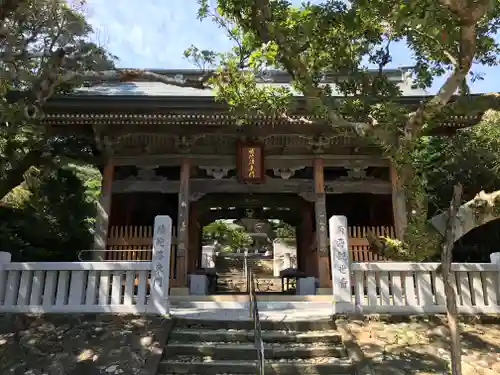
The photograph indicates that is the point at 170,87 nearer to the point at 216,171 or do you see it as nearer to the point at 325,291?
the point at 216,171

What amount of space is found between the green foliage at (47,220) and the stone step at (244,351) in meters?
6.30

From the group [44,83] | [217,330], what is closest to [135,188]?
[44,83]

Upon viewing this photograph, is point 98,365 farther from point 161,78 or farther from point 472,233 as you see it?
point 472,233

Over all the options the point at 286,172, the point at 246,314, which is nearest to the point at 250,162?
the point at 286,172

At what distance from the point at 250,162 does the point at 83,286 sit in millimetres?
5394

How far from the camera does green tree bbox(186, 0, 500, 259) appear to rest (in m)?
4.88

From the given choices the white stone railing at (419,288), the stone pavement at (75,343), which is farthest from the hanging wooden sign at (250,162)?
the stone pavement at (75,343)

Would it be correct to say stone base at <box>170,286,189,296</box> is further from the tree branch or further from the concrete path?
the tree branch

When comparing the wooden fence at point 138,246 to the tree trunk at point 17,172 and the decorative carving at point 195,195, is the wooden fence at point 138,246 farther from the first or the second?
the tree trunk at point 17,172

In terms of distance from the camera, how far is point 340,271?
7.05m

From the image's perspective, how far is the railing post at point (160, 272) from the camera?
22.5 ft

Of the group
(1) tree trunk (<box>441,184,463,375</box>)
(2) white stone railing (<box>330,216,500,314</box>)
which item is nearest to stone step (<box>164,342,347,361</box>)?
(2) white stone railing (<box>330,216,500,314</box>)

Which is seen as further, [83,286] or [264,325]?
[83,286]

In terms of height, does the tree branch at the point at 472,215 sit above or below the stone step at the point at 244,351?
above
